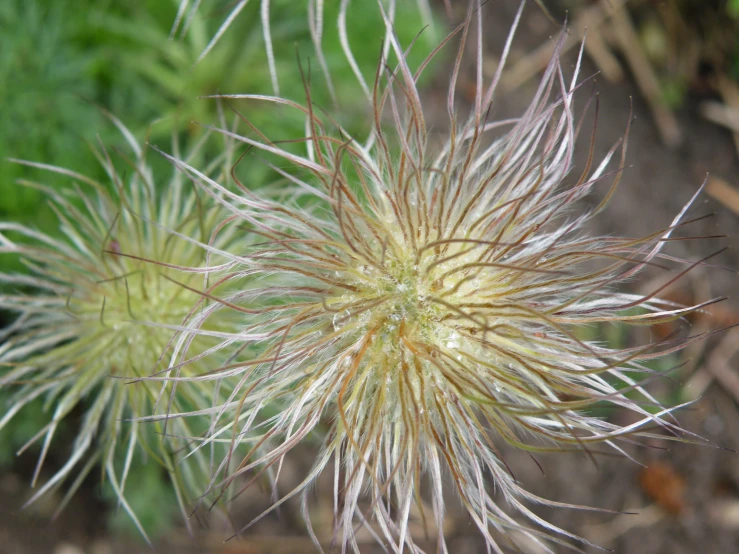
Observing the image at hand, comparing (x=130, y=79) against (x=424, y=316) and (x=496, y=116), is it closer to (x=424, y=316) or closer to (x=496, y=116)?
(x=424, y=316)

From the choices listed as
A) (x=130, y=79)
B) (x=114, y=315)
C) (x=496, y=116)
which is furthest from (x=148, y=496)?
(x=496, y=116)

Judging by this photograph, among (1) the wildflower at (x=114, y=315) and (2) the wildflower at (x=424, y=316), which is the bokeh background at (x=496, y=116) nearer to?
(1) the wildflower at (x=114, y=315)

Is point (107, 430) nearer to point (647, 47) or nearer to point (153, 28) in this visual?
point (153, 28)

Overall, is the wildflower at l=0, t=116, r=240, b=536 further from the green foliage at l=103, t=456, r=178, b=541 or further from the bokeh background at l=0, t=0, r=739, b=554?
the green foliage at l=103, t=456, r=178, b=541

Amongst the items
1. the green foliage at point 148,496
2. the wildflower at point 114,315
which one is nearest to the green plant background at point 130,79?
the green foliage at point 148,496

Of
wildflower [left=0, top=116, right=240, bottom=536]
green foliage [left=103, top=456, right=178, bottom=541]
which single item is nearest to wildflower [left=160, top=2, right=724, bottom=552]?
wildflower [left=0, top=116, right=240, bottom=536]

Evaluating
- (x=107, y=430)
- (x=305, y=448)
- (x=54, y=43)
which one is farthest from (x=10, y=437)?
(x=54, y=43)

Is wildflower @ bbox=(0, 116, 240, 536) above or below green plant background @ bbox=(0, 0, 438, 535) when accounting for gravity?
below

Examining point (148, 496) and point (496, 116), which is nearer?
point (148, 496)
